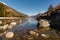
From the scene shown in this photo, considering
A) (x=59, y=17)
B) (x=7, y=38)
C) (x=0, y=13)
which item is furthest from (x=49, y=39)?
(x=0, y=13)

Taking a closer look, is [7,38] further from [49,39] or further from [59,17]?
[59,17]

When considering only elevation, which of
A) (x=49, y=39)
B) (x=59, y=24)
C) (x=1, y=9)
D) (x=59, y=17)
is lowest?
(x=49, y=39)

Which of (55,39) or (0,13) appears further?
(0,13)

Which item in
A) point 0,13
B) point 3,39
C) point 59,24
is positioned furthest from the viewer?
point 0,13

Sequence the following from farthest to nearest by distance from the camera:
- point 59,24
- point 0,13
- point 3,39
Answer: point 0,13
point 59,24
point 3,39

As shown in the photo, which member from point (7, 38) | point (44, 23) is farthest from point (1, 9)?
point (7, 38)

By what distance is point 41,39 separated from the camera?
424 inches

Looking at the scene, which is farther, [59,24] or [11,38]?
[59,24]

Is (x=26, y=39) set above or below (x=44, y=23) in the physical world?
below

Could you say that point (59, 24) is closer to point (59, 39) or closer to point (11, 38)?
point (59, 39)

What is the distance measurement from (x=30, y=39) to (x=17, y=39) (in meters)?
1.29

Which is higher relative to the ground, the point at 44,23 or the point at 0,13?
the point at 0,13

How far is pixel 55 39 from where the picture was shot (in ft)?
35.2

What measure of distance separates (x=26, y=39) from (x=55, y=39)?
2.89 m
